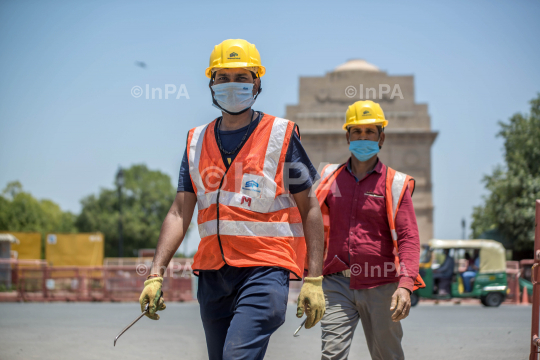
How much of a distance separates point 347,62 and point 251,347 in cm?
4352

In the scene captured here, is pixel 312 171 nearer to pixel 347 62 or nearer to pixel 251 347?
pixel 251 347

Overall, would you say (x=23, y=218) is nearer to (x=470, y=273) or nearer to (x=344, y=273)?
(x=470, y=273)

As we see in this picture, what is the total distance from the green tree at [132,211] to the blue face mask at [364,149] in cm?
6304

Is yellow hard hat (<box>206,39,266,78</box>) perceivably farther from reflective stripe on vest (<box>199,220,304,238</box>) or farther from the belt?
the belt

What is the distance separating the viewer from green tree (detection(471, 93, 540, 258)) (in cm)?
3459

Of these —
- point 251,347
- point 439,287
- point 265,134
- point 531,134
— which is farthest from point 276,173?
point 531,134

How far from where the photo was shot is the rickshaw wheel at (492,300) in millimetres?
19344

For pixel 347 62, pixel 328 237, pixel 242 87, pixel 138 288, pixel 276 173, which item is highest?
pixel 347 62

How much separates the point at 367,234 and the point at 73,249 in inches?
1193

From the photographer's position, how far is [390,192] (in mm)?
4836

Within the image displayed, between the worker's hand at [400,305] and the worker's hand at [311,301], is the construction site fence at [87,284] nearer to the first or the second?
the worker's hand at [400,305]

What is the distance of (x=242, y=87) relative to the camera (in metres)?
3.68

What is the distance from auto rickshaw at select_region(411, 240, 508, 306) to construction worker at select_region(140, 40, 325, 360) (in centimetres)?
1591

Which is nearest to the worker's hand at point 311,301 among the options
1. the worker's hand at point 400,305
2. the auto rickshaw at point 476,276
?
the worker's hand at point 400,305
